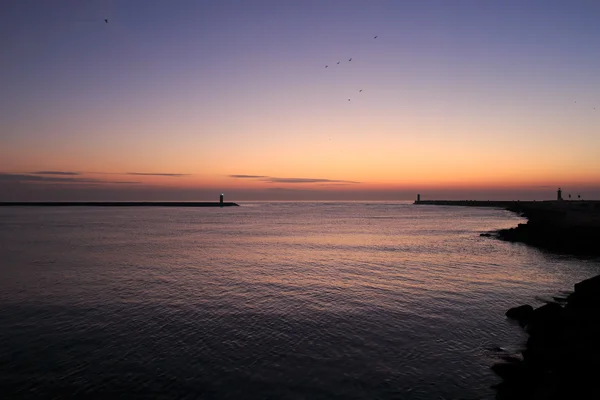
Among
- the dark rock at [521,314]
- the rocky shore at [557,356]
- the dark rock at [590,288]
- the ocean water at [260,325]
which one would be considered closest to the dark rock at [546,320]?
the rocky shore at [557,356]

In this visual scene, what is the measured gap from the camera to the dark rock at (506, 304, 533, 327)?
54.4 ft

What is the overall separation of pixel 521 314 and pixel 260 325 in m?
11.9

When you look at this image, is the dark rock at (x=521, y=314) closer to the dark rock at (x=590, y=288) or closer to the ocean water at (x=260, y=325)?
the ocean water at (x=260, y=325)

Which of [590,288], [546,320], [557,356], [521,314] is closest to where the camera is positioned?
[557,356]

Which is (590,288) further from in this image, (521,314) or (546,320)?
(546,320)

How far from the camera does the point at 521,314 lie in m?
17.1

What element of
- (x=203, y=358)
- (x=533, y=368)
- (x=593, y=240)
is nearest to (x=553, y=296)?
(x=533, y=368)

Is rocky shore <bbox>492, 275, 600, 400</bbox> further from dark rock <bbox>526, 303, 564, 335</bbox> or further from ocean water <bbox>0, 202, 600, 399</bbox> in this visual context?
ocean water <bbox>0, 202, 600, 399</bbox>

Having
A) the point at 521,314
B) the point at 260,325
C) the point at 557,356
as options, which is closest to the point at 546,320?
the point at 521,314

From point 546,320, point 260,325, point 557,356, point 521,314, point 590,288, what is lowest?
point 260,325

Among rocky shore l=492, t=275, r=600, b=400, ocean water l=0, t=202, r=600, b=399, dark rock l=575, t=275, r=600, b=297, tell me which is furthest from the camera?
dark rock l=575, t=275, r=600, b=297

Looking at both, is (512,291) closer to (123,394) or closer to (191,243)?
(123,394)

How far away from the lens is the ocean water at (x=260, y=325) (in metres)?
11.2

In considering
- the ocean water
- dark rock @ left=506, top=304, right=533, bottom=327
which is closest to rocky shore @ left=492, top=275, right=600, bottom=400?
dark rock @ left=506, top=304, right=533, bottom=327
